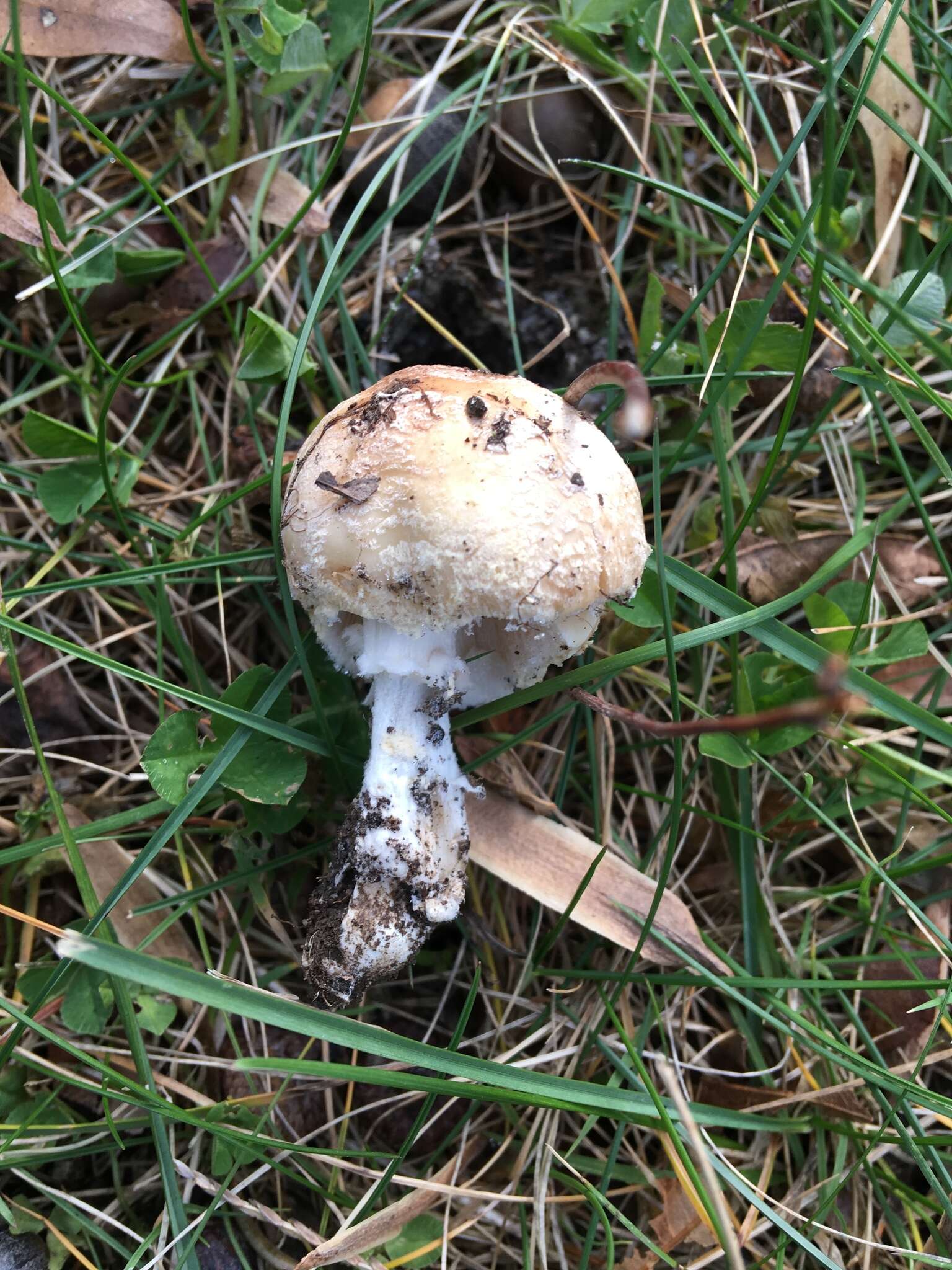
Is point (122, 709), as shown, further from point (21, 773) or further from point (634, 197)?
point (634, 197)

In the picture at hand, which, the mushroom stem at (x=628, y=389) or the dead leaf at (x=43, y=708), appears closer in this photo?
the mushroom stem at (x=628, y=389)

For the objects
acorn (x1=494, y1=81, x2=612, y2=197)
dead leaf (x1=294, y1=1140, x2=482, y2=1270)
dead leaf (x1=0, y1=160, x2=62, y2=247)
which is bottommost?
dead leaf (x1=294, y1=1140, x2=482, y2=1270)

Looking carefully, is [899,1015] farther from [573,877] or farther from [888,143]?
[888,143]

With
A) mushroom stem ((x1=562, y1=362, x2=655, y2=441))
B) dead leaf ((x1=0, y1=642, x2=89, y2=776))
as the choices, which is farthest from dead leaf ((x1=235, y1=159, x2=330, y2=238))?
dead leaf ((x1=0, y1=642, x2=89, y2=776))

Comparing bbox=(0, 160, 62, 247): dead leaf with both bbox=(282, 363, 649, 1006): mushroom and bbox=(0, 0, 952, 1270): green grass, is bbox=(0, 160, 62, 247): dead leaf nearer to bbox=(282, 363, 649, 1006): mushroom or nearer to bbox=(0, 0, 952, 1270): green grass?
bbox=(0, 0, 952, 1270): green grass

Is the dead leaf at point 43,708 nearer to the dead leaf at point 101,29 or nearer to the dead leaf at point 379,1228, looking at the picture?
the dead leaf at point 379,1228

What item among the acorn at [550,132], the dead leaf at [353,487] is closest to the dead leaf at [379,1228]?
the dead leaf at [353,487]

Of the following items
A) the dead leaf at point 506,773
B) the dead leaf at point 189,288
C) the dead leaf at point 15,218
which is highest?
the dead leaf at point 15,218
